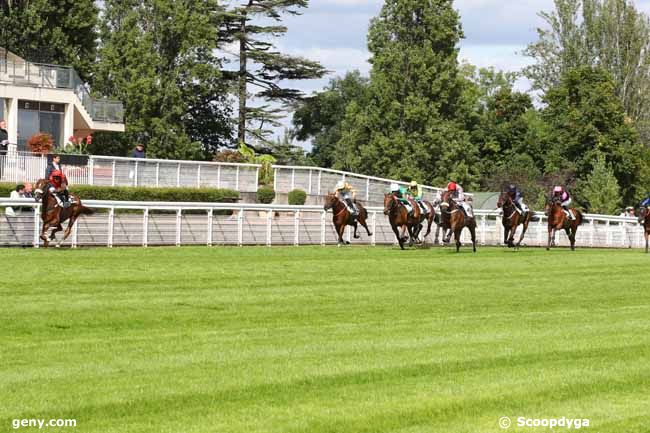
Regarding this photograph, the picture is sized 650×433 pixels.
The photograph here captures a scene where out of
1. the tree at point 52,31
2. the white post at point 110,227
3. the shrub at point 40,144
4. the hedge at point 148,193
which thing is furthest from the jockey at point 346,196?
the tree at point 52,31

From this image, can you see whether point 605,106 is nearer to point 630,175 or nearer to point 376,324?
point 630,175

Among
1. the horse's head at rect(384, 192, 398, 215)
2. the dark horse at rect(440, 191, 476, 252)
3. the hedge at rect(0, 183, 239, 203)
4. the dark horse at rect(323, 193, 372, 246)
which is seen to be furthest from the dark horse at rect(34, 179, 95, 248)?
the hedge at rect(0, 183, 239, 203)

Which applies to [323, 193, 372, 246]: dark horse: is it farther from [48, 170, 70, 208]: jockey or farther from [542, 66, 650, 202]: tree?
[542, 66, 650, 202]: tree

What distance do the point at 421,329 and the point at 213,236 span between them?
1652cm

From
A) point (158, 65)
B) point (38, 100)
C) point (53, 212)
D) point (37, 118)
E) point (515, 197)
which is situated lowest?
point (53, 212)

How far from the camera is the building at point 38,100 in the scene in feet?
154

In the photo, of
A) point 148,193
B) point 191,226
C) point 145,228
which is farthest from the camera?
point 148,193

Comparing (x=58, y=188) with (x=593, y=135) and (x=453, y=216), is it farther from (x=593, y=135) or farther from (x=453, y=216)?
(x=593, y=135)

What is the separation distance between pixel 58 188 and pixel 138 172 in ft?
52.3

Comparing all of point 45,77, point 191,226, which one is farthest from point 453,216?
point 45,77

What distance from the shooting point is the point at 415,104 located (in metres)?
63.7

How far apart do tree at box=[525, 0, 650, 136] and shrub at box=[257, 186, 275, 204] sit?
38136 mm

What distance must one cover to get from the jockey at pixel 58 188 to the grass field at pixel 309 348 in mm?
3596

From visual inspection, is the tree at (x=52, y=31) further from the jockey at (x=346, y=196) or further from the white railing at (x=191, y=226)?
the jockey at (x=346, y=196)
